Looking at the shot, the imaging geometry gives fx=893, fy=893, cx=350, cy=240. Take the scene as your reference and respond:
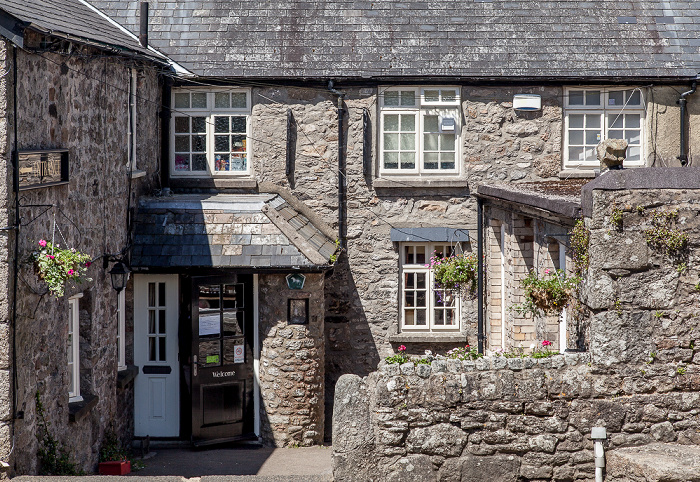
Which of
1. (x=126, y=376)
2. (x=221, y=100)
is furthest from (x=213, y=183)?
(x=126, y=376)

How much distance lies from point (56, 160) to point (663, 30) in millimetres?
9913

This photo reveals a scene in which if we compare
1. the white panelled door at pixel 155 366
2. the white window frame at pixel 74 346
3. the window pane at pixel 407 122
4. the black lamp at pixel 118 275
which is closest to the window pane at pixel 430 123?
the window pane at pixel 407 122

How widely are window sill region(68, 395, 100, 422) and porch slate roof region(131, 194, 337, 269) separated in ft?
7.58

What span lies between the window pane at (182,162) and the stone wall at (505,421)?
25.3ft

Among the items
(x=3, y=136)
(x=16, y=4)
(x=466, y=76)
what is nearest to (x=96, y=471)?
(x=3, y=136)

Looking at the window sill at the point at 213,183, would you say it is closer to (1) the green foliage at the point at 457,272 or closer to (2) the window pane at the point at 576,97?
(1) the green foliage at the point at 457,272

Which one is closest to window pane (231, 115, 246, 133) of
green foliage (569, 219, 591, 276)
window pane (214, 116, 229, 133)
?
window pane (214, 116, 229, 133)

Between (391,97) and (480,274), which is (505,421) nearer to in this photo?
(480,274)

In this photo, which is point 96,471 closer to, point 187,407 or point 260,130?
point 187,407

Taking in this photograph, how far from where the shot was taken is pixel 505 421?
7.27 meters

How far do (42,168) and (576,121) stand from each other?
8564 millimetres

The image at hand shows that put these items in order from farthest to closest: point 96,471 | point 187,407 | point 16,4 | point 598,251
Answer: point 187,407 → point 96,471 → point 16,4 → point 598,251

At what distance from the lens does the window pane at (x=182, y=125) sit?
46.2 feet

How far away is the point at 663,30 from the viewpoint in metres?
14.2
